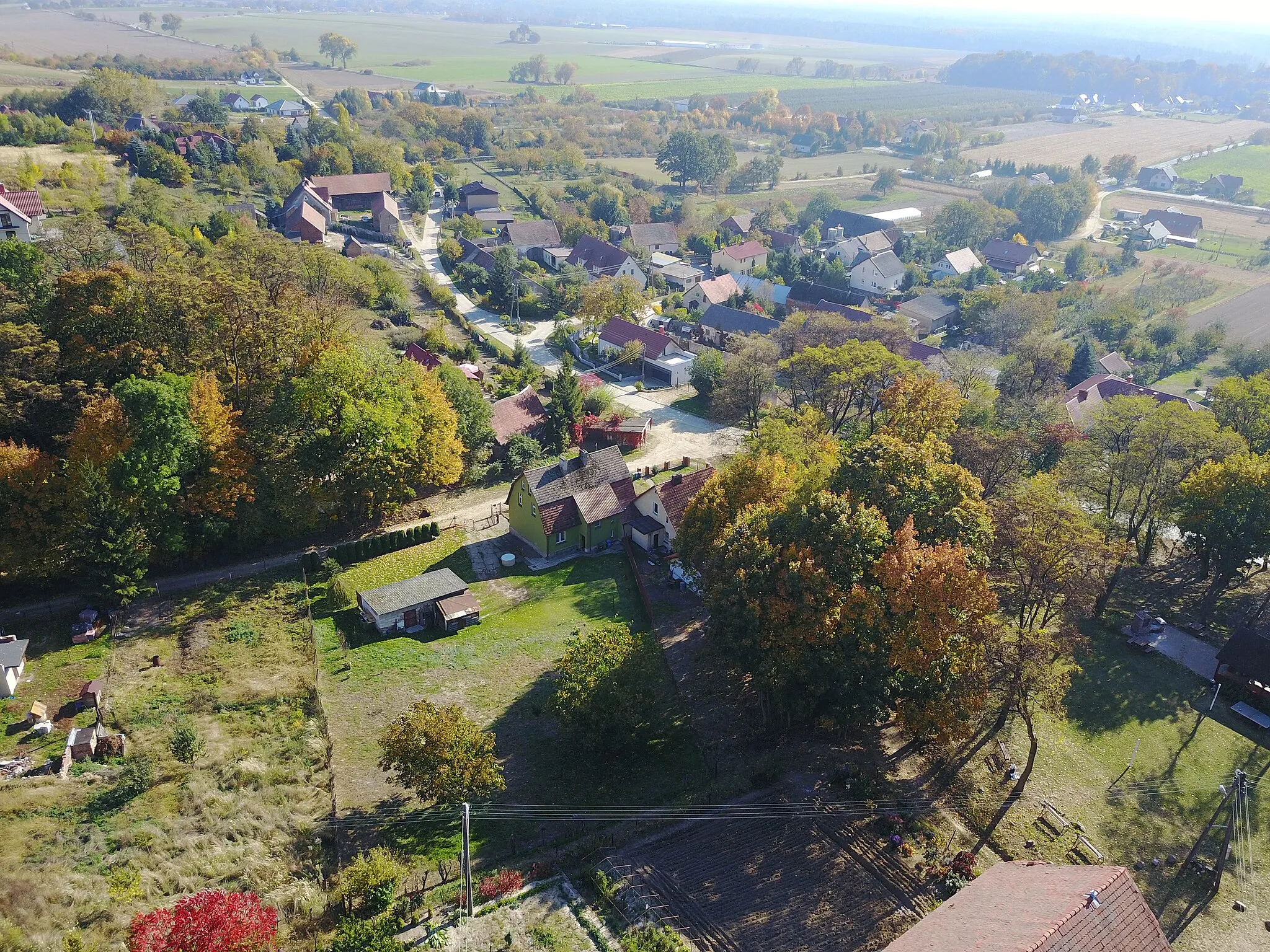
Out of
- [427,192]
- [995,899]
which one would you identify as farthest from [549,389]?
[427,192]

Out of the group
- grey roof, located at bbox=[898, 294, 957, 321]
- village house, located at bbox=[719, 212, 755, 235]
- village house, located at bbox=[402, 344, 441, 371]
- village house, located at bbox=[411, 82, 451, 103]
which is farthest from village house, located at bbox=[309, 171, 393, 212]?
village house, located at bbox=[411, 82, 451, 103]

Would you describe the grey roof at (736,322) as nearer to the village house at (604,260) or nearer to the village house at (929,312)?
the village house at (604,260)

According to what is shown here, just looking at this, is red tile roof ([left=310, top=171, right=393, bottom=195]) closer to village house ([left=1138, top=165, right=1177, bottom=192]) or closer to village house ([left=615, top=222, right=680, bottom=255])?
village house ([left=615, top=222, right=680, bottom=255])

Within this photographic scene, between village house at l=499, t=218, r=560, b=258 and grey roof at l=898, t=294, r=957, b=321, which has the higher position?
village house at l=499, t=218, r=560, b=258

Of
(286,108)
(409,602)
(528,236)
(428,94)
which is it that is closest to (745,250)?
(528,236)

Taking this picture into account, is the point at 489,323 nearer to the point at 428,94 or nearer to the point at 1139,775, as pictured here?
the point at 1139,775

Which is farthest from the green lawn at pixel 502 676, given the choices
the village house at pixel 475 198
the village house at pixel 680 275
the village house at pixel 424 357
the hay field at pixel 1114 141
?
the hay field at pixel 1114 141

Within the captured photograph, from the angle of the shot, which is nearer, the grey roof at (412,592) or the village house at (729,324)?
the grey roof at (412,592)
